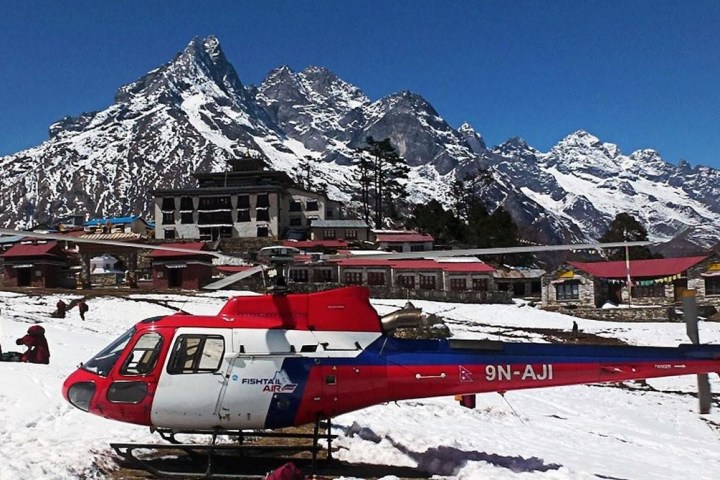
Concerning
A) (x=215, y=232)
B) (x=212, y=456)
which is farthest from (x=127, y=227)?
(x=212, y=456)

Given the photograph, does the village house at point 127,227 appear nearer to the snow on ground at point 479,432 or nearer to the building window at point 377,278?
the building window at point 377,278

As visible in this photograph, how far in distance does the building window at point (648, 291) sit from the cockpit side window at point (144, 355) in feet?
187

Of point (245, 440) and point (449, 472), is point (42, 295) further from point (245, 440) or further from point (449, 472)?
point (449, 472)

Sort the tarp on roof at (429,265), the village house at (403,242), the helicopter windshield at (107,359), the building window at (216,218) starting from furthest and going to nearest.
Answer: the building window at (216,218) < the village house at (403,242) < the tarp on roof at (429,265) < the helicopter windshield at (107,359)

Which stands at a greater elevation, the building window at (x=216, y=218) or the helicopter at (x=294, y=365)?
the building window at (x=216, y=218)

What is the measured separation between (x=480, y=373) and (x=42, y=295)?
3785 centimetres

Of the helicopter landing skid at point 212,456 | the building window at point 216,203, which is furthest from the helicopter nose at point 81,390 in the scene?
the building window at point 216,203

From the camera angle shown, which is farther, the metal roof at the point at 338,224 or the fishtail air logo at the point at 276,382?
the metal roof at the point at 338,224

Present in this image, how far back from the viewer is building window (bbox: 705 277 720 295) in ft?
178

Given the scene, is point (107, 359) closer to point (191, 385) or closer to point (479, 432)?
point (191, 385)

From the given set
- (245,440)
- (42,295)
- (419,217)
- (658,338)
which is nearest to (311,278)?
(42,295)

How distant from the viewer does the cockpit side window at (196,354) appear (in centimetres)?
973

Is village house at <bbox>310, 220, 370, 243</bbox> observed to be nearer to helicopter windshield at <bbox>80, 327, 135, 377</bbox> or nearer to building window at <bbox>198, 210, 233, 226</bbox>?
building window at <bbox>198, 210, 233, 226</bbox>

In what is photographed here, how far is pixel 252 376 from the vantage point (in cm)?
977
